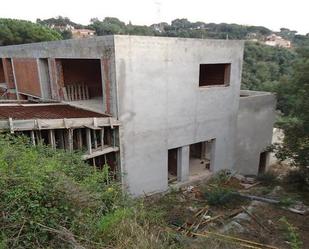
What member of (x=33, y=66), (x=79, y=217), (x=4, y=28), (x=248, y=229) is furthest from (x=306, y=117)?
(x=4, y=28)

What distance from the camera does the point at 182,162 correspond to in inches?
486

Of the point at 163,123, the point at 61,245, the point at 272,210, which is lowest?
the point at 272,210

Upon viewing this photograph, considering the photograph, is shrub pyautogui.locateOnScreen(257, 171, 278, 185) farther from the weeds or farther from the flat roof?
the flat roof

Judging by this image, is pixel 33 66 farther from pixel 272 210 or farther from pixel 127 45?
pixel 272 210

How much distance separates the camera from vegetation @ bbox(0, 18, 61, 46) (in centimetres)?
2881

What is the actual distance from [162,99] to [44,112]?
438 cm

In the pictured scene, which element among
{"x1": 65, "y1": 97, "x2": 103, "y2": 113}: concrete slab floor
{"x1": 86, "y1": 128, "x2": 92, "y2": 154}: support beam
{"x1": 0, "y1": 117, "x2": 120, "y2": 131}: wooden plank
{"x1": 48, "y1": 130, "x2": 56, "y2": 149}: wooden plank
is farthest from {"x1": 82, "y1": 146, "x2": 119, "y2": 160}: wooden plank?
{"x1": 65, "y1": 97, "x2": 103, "y2": 113}: concrete slab floor

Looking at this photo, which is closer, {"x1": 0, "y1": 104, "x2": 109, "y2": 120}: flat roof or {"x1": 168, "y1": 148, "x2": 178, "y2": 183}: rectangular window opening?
{"x1": 0, "y1": 104, "x2": 109, "y2": 120}: flat roof

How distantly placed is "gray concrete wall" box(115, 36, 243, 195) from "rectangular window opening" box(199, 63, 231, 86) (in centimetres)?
31

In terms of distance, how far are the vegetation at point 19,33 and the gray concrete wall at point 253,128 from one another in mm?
23719

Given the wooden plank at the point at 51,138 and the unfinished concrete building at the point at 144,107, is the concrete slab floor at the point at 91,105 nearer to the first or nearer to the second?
the unfinished concrete building at the point at 144,107

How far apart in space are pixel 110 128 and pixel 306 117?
23.8ft

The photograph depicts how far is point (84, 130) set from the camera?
10.2m

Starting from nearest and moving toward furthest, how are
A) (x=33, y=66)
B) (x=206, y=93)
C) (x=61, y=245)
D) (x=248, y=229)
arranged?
(x=61, y=245) < (x=248, y=229) < (x=206, y=93) < (x=33, y=66)
